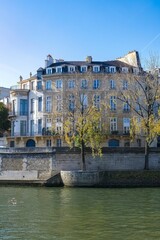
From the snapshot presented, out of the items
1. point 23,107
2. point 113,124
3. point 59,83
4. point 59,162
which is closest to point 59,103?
point 59,83

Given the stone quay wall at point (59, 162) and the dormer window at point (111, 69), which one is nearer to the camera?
the stone quay wall at point (59, 162)

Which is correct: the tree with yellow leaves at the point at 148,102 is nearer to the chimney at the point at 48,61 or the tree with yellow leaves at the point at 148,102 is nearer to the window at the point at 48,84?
the window at the point at 48,84

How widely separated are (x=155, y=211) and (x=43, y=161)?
795 inches

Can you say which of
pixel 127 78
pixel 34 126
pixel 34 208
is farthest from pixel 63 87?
pixel 34 208

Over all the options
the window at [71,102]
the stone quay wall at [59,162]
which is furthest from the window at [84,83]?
the stone quay wall at [59,162]

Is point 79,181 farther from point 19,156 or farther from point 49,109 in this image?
point 49,109

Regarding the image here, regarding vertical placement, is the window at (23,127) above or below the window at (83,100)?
below

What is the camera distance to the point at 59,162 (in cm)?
3866

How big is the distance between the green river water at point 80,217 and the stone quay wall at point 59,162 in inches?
459

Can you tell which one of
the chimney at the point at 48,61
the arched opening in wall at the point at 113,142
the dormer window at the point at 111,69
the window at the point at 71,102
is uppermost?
the chimney at the point at 48,61

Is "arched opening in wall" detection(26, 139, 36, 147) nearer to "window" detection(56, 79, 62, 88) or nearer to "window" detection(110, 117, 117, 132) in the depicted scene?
"window" detection(56, 79, 62, 88)

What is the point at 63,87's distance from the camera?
5122 cm

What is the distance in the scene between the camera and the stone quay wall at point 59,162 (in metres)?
38.7

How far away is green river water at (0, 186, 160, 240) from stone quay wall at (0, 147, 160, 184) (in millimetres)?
11670
